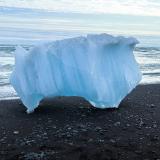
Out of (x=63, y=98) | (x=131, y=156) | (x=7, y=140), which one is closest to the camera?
(x=131, y=156)

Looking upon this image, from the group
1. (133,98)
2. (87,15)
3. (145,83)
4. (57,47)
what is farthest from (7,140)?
(87,15)

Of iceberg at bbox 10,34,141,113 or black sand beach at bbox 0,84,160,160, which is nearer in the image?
black sand beach at bbox 0,84,160,160

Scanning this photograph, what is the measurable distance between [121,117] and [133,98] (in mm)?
1844

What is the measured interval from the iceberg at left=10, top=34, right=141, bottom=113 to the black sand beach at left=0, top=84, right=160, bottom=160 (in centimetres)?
28

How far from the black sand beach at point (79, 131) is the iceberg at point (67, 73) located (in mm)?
277

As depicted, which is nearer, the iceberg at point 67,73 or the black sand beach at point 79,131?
the black sand beach at point 79,131

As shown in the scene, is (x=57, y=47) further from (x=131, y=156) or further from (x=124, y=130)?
(x=131, y=156)

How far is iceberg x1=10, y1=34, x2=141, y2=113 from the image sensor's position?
31.4 feet

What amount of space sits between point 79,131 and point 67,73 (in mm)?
1653

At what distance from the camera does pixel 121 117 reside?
9289mm

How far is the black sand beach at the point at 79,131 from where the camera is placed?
720 cm

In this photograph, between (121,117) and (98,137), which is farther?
(121,117)

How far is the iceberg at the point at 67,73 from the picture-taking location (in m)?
9.58

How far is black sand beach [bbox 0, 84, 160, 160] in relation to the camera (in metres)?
7.20
